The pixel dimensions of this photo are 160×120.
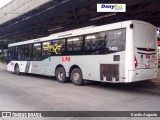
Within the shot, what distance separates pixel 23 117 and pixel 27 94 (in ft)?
12.2

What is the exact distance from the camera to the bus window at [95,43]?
1163cm

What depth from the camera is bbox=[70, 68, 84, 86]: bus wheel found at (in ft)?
43.0

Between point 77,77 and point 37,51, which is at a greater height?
point 37,51

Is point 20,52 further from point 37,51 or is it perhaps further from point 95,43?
point 95,43

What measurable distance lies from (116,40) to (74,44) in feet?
10.9

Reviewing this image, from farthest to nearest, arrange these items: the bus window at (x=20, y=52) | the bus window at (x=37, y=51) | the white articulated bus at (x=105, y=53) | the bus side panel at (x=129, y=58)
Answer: the bus window at (x=20, y=52) < the bus window at (x=37, y=51) < the white articulated bus at (x=105, y=53) < the bus side panel at (x=129, y=58)

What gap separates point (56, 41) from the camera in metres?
15.0

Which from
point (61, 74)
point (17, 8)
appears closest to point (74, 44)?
point (61, 74)

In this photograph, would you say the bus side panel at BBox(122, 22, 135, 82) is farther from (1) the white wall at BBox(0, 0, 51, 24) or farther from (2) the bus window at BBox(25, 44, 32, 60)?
(2) the bus window at BBox(25, 44, 32, 60)

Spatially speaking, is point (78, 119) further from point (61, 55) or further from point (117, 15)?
Result: point (117, 15)

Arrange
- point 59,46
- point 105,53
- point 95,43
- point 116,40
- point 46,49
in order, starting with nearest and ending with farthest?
point 116,40 < point 105,53 < point 95,43 < point 59,46 < point 46,49

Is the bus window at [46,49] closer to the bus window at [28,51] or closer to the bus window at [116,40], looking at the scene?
the bus window at [28,51]

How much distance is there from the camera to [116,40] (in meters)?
10.8

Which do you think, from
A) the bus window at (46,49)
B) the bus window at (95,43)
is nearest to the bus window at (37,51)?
the bus window at (46,49)
